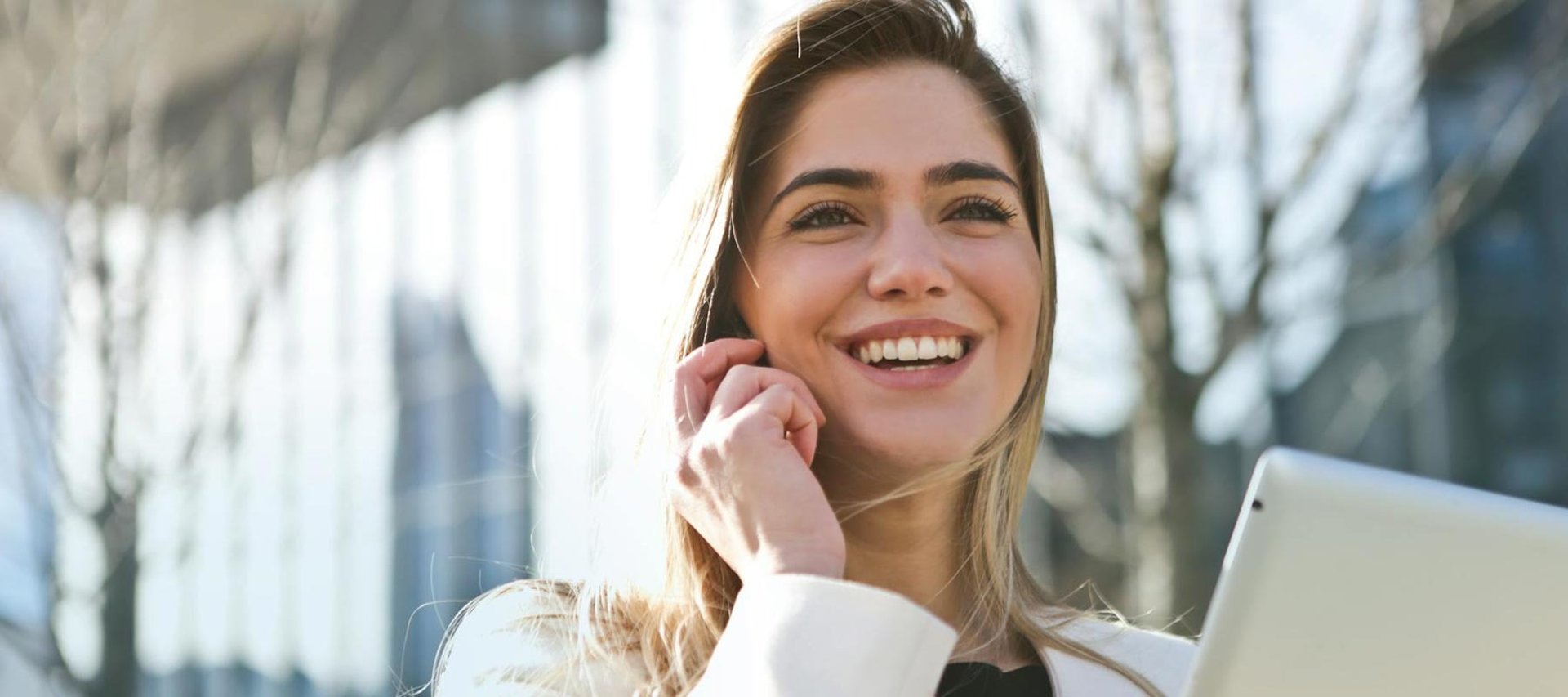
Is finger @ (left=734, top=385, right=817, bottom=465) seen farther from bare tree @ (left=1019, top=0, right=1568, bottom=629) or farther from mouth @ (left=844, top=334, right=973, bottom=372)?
bare tree @ (left=1019, top=0, right=1568, bottom=629)

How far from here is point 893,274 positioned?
2229 millimetres

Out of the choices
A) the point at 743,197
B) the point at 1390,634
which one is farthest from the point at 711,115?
the point at 1390,634

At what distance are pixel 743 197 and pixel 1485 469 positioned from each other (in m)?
9.53

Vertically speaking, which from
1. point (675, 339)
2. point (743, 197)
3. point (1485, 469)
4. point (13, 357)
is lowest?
point (1485, 469)

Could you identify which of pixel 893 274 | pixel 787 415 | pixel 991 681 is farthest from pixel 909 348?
pixel 991 681

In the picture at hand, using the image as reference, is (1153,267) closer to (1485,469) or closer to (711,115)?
(711,115)

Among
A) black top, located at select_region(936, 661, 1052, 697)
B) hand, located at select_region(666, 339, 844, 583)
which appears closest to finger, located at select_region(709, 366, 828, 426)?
hand, located at select_region(666, 339, 844, 583)

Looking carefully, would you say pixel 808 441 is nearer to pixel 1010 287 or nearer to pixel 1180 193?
pixel 1010 287

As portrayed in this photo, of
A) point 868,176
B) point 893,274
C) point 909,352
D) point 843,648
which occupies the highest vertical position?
point 868,176

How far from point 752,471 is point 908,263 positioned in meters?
0.37

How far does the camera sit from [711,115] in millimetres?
2600

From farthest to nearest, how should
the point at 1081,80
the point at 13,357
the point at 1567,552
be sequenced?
the point at 13,357 → the point at 1081,80 → the point at 1567,552

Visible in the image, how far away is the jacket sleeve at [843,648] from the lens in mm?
1779

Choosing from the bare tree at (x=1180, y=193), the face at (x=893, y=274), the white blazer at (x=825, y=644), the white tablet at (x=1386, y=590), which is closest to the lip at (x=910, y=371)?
the face at (x=893, y=274)
